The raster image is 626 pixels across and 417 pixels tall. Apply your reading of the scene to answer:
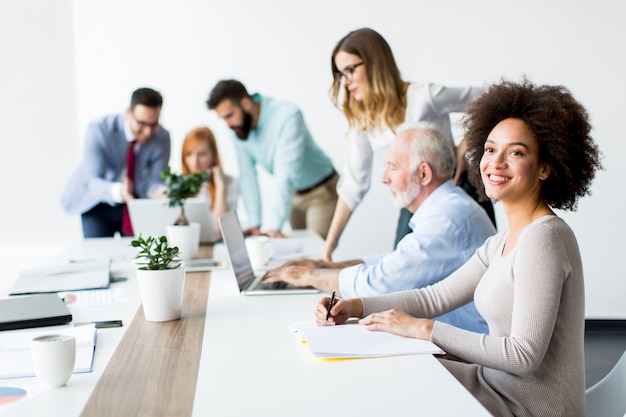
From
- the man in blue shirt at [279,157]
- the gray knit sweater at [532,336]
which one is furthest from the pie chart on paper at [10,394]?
the man in blue shirt at [279,157]

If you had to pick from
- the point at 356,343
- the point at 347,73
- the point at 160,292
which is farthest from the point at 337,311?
the point at 347,73

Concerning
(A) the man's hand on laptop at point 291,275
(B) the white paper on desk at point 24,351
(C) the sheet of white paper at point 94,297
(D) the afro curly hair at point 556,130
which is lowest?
(C) the sheet of white paper at point 94,297

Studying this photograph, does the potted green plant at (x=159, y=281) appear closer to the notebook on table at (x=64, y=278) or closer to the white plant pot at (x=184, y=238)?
the notebook on table at (x=64, y=278)

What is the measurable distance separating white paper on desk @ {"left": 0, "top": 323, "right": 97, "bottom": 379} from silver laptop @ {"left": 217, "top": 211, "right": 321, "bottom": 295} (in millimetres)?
581

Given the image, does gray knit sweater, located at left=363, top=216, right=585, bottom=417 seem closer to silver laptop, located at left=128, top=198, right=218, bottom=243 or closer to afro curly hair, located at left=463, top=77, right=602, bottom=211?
afro curly hair, located at left=463, top=77, right=602, bottom=211

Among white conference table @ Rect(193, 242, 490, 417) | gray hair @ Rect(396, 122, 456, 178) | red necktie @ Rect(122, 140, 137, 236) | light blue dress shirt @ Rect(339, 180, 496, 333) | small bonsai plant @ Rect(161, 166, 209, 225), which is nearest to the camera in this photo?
white conference table @ Rect(193, 242, 490, 417)

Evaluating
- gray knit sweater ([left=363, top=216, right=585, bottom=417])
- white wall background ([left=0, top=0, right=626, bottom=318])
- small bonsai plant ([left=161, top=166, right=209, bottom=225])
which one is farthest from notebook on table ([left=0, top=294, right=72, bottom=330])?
white wall background ([left=0, top=0, right=626, bottom=318])

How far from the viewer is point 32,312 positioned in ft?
6.00

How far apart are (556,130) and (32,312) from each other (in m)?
1.34

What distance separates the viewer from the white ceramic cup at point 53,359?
130 cm

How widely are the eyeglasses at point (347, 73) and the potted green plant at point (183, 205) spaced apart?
28.6 inches

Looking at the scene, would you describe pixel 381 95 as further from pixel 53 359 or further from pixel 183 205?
pixel 53 359

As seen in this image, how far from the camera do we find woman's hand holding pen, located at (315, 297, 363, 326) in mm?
1763

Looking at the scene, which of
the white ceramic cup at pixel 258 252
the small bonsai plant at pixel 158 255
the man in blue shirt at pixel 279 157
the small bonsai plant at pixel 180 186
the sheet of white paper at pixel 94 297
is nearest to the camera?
the small bonsai plant at pixel 158 255
